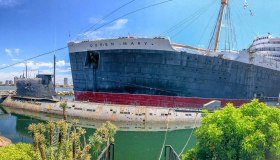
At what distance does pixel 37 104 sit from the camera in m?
51.8

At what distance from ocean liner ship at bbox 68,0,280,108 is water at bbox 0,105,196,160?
205 inches

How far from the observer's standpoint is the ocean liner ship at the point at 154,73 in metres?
40.8

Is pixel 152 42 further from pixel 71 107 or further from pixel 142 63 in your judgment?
pixel 71 107

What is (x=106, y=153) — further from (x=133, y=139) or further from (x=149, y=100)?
(x=149, y=100)

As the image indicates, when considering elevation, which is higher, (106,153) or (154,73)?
(154,73)

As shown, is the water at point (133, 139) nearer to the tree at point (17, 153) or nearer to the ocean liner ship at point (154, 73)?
the ocean liner ship at point (154, 73)

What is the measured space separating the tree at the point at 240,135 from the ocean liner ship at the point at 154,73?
83.0 ft

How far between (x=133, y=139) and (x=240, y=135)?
21649mm

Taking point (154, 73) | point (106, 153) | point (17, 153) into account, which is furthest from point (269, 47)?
point (106, 153)

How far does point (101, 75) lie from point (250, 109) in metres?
29.7

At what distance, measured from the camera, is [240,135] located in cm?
1406

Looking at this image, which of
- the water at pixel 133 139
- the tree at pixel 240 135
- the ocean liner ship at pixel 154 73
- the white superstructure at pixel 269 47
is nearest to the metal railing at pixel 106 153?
the tree at pixel 240 135

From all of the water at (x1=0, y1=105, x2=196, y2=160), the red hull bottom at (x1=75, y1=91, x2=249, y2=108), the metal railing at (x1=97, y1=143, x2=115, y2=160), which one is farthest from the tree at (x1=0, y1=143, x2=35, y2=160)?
the red hull bottom at (x1=75, y1=91, x2=249, y2=108)

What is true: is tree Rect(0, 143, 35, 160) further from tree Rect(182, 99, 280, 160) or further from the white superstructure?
the white superstructure
